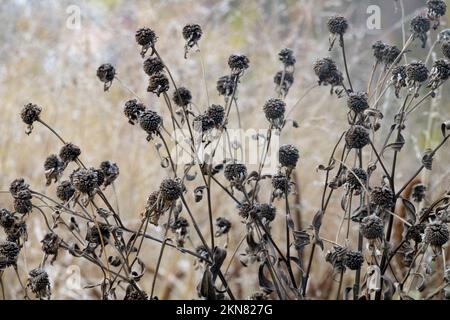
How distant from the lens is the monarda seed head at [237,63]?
74cm

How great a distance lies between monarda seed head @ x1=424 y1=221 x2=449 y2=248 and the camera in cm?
63

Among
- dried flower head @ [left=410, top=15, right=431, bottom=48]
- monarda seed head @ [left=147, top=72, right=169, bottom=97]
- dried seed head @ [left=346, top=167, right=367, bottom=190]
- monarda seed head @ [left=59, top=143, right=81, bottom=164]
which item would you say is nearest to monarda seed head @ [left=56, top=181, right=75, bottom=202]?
monarda seed head @ [left=59, top=143, right=81, bottom=164]

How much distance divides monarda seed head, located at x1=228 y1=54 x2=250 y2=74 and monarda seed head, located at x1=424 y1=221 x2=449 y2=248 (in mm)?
261

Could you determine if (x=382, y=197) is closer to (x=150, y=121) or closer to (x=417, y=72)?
(x=417, y=72)

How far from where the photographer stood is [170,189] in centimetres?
65

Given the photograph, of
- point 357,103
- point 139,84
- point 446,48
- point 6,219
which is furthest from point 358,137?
point 139,84

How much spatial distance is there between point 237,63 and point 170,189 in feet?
0.57

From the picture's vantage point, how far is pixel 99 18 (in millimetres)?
1934

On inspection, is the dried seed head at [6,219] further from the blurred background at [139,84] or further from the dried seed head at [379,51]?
the blurred background at [139,84]

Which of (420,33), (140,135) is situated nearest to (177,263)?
(140,135)

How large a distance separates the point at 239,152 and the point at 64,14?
3.88 feet

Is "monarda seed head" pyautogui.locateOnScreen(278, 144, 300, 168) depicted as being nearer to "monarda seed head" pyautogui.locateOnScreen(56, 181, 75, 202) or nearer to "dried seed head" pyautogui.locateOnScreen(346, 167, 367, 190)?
"dried seed head" pyautogui.locateOnScreen(346, 167, 367, 190)

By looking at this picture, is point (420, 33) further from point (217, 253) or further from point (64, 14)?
point (64, 14)

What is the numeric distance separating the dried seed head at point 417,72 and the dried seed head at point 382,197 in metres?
0.12
